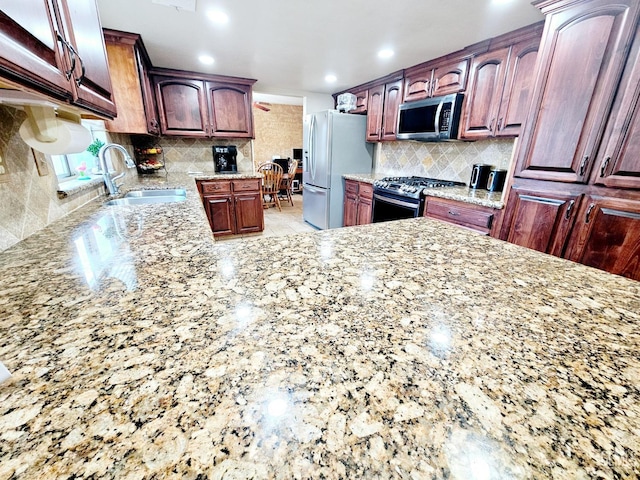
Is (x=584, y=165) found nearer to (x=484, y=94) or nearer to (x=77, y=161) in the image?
(x=484, y=94)

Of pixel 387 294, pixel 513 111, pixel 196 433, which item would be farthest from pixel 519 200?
pixel 196 433

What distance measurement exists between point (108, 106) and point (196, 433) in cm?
141

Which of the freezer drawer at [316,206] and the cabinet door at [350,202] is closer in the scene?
the cabinet door at [350,202]

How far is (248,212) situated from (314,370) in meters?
3.37

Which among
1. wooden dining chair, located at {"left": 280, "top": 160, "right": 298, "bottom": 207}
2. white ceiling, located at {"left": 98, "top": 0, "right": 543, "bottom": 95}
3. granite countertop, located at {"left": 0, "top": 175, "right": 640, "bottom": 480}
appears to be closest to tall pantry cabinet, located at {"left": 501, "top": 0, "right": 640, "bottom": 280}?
white ceiling, located at {"left": 98, "top": 0, "right": 543, "bottom": 95}

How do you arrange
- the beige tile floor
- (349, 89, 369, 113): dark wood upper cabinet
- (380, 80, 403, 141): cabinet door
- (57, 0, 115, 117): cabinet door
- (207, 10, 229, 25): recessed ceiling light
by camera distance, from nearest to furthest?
(57, 0, 115, 117): cabinet door → (207, 10, 229, 25): recessed ceiling light → (380, 80, 403, 141): cabinet door → (349, 89, 369, 113): dark wood upper cabinet → the beige tile floor

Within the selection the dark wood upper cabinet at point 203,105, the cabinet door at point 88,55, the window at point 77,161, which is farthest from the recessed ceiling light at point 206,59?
the cabinet door at point 88,55

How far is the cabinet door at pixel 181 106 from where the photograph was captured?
3145mm

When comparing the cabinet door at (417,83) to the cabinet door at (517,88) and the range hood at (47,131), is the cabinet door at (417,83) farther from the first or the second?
the range hood at (47,131)

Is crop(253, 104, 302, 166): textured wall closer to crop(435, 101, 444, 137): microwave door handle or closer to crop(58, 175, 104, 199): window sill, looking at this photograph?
crop(435, 101, 444, 137): microwave door handle

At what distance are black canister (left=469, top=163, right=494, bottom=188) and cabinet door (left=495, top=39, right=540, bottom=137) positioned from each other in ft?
1.34

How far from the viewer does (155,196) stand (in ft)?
7.11

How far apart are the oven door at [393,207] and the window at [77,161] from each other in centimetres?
263

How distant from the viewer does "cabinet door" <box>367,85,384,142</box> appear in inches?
131
